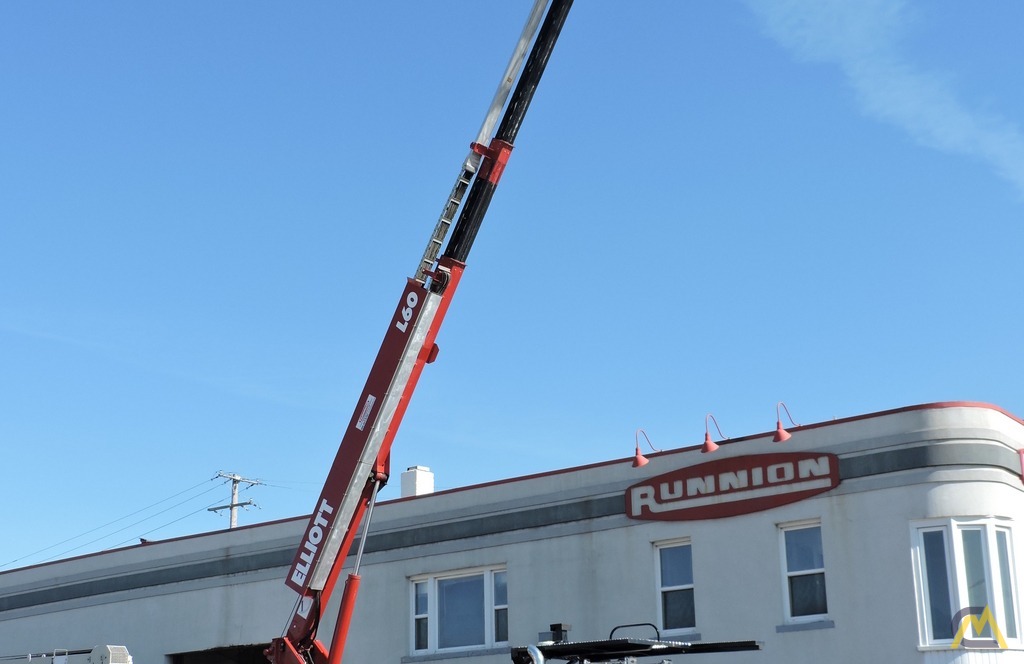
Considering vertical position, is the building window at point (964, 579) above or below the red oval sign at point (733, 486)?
below

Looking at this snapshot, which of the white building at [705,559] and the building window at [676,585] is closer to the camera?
the white building at [705,559]

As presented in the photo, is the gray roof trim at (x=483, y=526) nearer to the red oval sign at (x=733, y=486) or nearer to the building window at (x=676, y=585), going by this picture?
the red oval sign at (x=733, y=486)

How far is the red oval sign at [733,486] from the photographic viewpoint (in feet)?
69.7

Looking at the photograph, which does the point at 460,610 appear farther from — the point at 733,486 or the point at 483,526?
the point at 733,486

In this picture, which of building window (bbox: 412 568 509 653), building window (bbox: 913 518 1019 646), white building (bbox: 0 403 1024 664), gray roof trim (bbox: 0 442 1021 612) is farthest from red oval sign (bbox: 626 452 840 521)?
building window (bbox: 412 568 509 653)

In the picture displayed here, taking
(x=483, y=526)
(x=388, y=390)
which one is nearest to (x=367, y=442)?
(x=388, y=390)

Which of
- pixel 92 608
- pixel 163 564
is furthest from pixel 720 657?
pixel 92 608

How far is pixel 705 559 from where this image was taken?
72.5 ft

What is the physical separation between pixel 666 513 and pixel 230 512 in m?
52.3

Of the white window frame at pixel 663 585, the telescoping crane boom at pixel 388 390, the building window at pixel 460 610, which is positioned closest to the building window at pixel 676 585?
the white window frame at pixel 663 585

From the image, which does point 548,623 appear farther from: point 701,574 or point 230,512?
point 230,512

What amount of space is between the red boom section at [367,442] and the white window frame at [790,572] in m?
6.67

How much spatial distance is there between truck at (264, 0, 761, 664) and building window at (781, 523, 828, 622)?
6.79 metres

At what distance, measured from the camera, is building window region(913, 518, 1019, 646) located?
1959cm
